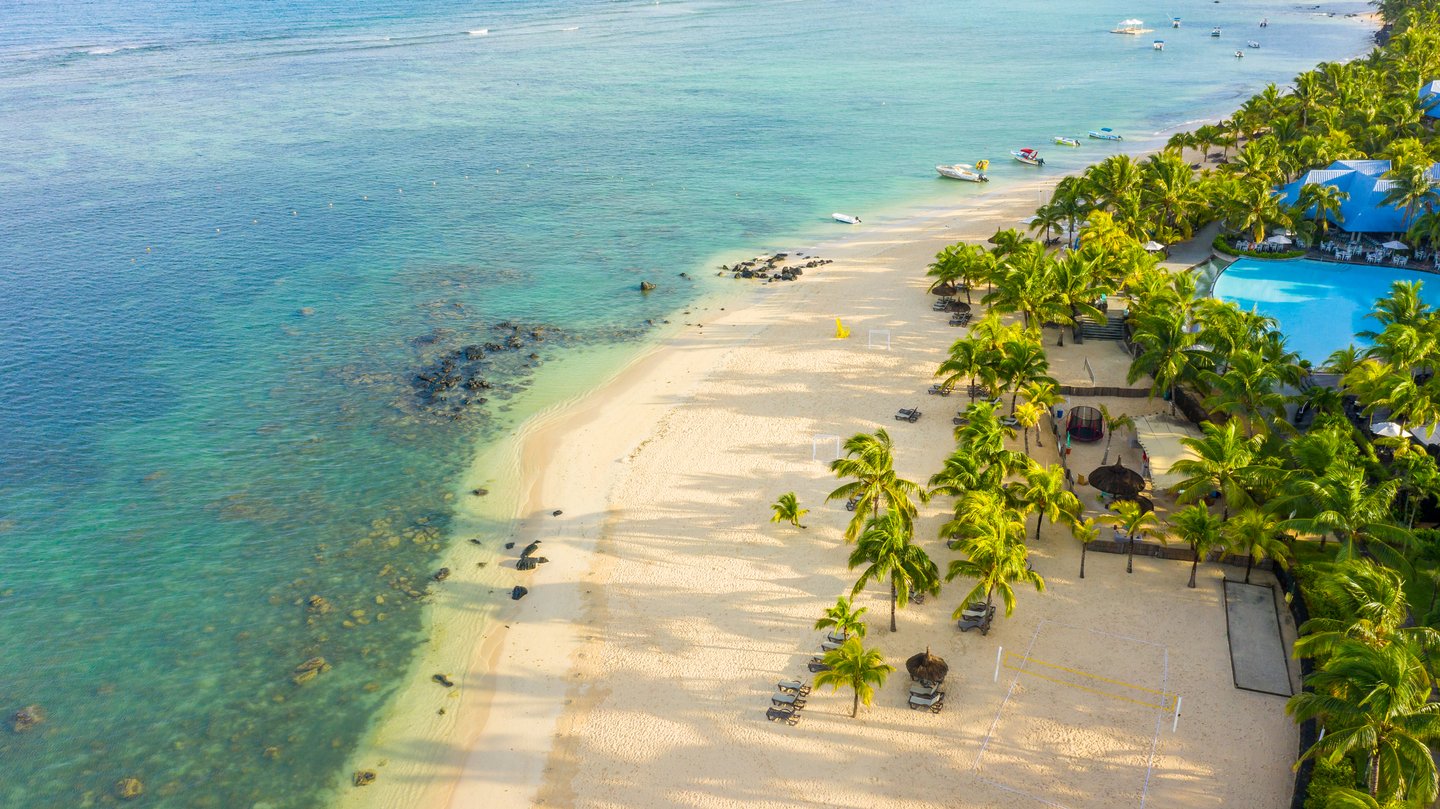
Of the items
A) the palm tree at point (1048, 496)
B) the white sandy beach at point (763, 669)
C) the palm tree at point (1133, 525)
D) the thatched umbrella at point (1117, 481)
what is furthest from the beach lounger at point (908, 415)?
the palm tree at point (1133, 525)

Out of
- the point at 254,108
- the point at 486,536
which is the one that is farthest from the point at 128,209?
the point at 486,536

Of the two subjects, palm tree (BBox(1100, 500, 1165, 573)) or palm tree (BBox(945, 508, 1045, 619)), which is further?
palm tree (BBox(1100, 500, 1165, 573))

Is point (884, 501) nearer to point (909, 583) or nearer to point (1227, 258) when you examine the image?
point (909, 583)

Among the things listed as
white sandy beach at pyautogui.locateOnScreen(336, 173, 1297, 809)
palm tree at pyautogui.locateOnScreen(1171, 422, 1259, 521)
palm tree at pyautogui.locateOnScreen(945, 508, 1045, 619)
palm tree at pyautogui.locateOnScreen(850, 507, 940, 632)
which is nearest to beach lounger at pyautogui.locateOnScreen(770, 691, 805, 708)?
white sandy beach at pyautogui.locateOnScreen(336, 173, 1297, 809)

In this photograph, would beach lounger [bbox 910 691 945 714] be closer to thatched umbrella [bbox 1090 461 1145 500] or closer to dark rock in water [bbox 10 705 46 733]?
thatched umbrella [bbox 1090 461 1145 500]

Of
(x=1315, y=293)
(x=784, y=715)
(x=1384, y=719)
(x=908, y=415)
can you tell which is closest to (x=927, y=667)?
(x=784, y=715)

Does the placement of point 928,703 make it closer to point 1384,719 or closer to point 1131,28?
point 1384,719
